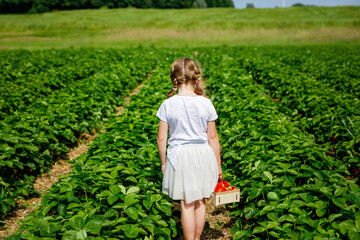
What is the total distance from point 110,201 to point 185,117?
1.02 meters

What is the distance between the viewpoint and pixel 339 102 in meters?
A: 5.91

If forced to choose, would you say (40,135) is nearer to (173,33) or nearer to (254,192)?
(254,192)

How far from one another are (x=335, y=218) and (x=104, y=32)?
3292 cm

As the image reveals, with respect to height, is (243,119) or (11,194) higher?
(243,119)

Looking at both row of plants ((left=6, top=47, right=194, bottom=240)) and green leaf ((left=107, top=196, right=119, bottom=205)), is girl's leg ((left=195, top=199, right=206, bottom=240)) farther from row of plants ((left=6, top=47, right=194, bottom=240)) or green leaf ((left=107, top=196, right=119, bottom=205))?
green leaf ((left=107, top=196, right=119, bottom=205))

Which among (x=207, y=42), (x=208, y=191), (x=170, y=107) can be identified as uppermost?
(x=207, y=42)

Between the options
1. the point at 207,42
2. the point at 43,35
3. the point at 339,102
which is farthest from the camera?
A: the point at 43,35

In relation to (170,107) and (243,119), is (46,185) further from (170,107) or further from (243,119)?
(243,119)

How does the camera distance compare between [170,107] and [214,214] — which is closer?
[170,107]

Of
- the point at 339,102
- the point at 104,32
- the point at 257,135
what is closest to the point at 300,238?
the point at 257,135

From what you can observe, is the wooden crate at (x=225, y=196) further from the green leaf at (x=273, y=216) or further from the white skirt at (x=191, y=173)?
the green leaf at (x=273, y=216)

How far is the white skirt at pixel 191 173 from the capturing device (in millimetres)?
2287

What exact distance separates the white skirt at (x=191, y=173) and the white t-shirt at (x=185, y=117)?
0.23 feet

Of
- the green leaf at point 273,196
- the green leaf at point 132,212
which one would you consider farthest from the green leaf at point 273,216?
the green leaf at point 132,212
